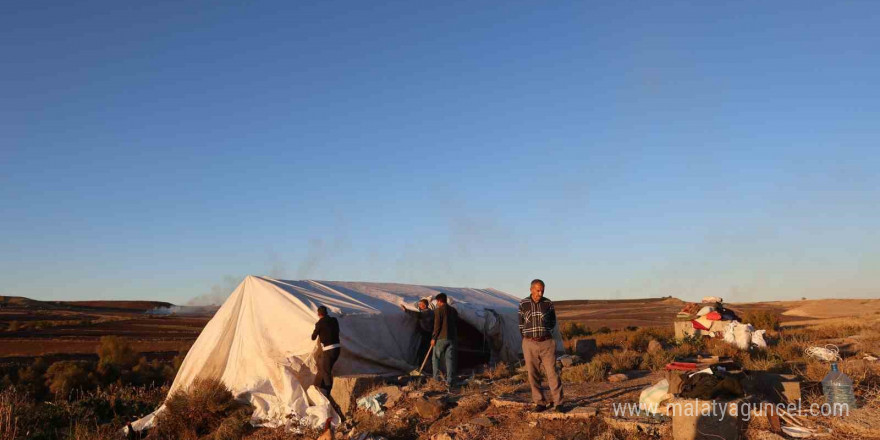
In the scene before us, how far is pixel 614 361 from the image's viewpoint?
13867 mm

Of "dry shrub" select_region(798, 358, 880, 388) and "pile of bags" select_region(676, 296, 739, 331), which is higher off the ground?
"pile of bags" select_region(676, 296, 739, 331)

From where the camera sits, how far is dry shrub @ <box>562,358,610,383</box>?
486 inches

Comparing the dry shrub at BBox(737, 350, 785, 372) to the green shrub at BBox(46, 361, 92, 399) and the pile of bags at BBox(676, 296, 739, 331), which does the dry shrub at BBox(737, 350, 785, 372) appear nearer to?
the pile of bags at BBox(676, 296, 739, 331)

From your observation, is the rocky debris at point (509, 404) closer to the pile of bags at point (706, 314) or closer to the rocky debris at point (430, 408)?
the rocky debris at point (430, 408)

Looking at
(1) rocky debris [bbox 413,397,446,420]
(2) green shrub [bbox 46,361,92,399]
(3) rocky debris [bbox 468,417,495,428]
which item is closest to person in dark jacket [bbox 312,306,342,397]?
(1) rocky debris [bbox 413,397,446,420]

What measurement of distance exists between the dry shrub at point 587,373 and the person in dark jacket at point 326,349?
4.67 metres

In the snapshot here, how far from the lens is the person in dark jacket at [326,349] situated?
11.7 meters

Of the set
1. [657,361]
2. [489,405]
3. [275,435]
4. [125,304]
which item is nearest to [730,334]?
[657,361]

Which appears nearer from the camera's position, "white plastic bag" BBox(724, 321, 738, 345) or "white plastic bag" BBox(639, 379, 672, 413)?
"white plastic bag" BBox(639, 379, 672, 413)

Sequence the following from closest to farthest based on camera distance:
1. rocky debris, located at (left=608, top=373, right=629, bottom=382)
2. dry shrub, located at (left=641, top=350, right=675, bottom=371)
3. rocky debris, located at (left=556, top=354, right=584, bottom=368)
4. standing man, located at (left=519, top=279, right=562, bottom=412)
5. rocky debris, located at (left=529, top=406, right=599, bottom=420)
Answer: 1. rocky debris, located at (left=529, top=406, right=599, bottom=420)
2. standing man, located at (left=519, top=279, right=562, bottom=412)
3. rocky debris, located at (left=608, top=373, right=629, bottom=382)
4. dry shrub, located at (left=641, top=350, right=675, bottom=371)
5. rocky debris, located at (left=556, top=354, right=584, bottom=368)

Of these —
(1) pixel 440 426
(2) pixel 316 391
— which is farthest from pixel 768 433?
(2) pixel 316 391

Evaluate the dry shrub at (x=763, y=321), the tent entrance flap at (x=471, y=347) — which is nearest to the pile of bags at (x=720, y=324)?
the dry shrub at (x=763, y=321)

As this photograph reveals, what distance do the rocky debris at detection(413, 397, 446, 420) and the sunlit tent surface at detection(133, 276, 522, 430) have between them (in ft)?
6.80

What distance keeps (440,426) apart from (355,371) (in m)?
4.55
